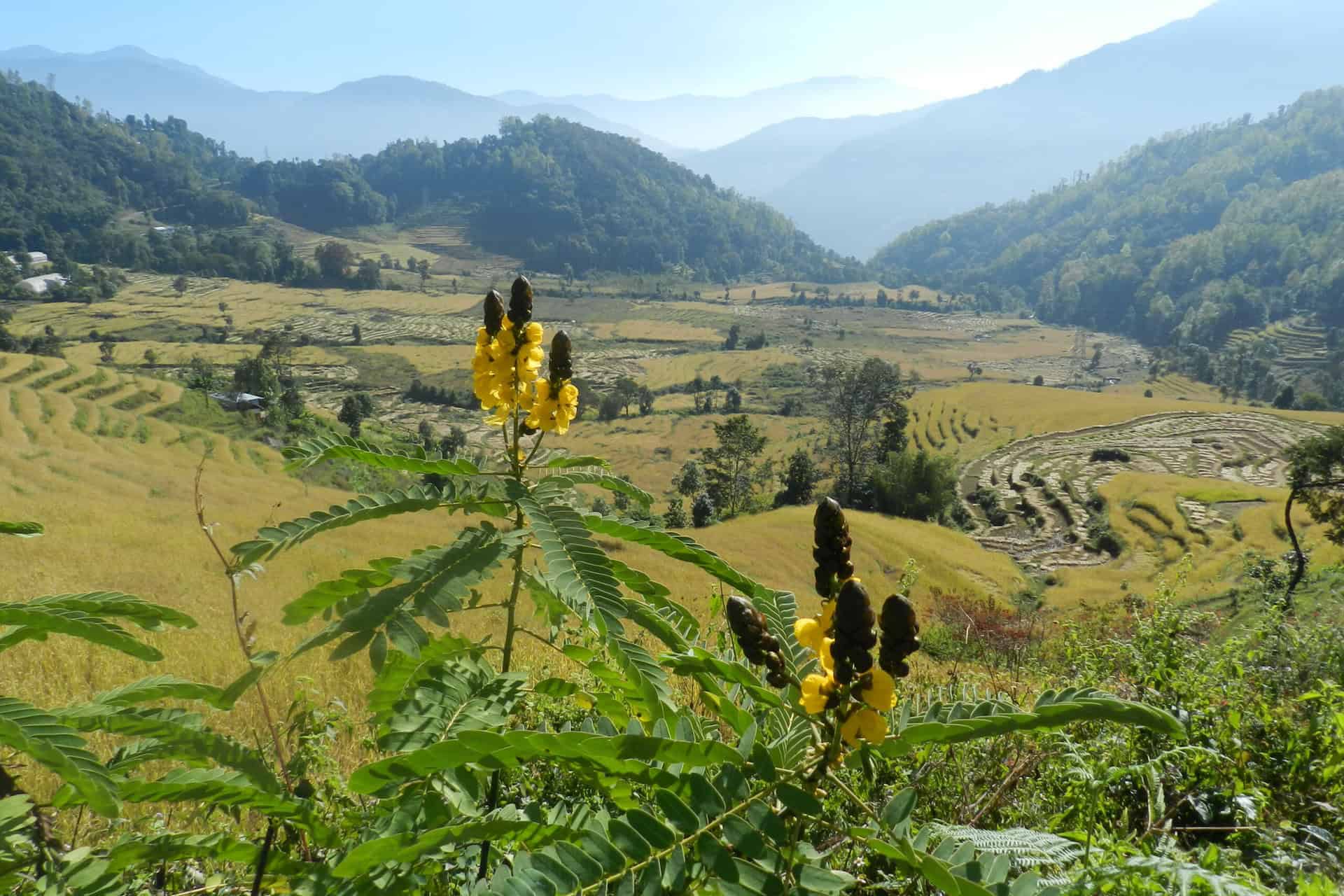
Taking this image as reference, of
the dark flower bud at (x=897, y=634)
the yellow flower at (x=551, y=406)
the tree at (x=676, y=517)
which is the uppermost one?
the yellow flower at (x=551, y=406)

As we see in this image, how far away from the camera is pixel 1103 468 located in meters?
69.5

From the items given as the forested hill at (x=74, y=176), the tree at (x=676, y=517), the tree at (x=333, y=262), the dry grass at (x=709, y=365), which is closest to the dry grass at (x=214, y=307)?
the tree at (x=333, y=262)

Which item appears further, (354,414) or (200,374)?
(200,374)

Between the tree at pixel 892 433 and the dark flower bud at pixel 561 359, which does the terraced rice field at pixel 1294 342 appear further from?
the dark flower bud at pixel 561 359

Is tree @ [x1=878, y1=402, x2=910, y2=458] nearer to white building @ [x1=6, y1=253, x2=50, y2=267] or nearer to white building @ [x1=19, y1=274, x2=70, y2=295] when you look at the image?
white building @ [x1=19, y1=274, x2=70, y2=295]

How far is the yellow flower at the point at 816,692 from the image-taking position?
4.40 ft

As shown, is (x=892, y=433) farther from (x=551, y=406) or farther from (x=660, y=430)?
(x=551, y=406)

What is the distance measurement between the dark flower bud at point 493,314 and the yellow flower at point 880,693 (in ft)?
5.04

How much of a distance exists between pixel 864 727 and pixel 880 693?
95 millimetres

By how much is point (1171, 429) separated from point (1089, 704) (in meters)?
95.8

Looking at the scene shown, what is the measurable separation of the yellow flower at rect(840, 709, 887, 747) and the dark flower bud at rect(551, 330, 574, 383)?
1.26 meters

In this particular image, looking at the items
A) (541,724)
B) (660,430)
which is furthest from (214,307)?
(541,724)

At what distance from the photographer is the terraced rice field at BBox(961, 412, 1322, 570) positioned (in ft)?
178

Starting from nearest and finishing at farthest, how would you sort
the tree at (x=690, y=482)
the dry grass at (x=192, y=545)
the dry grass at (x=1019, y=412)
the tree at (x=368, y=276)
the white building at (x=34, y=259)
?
the dry grass at (x=192, y=545), the tree at (x=690, y=482), the dry grass at (x=1019, y=412), the white building at (x=34, y=259), the tree at (x=368, y=276)
